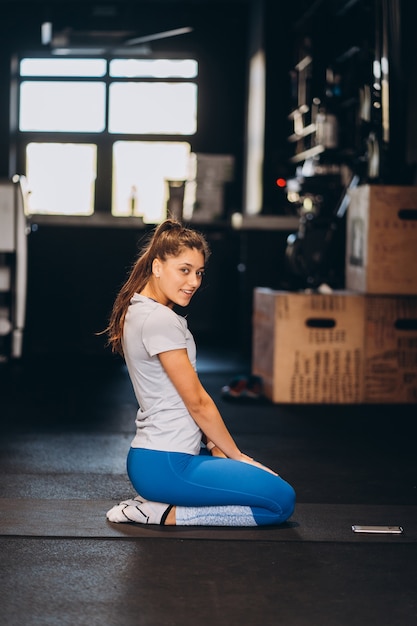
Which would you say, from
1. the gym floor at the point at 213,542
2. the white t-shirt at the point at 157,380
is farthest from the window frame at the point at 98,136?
the white t-shirt at the point at 157,380

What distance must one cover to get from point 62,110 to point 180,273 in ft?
27.6

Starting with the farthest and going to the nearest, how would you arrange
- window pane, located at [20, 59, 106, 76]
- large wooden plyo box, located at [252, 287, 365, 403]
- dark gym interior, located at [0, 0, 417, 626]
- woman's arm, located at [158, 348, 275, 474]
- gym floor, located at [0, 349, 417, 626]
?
1. window pane, located at [20, 59, 106, 76]
2. large wooden plyo box, located at [252, 287, 365, 403]
3. woman's arm, located at [158, 348, 275, 474]
4. dark gym interior, located at [0, 0, 417, 626]
5. gym floor, located at [0, 349, 417, 626]

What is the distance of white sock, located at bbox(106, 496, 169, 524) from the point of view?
272cm

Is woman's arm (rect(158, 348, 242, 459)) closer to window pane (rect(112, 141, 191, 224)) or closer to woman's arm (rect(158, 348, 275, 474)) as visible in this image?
woman's arm (rect(158, 348, 275, 474))

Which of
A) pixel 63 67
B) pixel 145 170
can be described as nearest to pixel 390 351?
pixel 145 170

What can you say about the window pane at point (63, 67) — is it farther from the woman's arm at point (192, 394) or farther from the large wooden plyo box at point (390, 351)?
the woman's arm at point (192, 394)

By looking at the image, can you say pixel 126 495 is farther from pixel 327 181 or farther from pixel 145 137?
pixel 145 137

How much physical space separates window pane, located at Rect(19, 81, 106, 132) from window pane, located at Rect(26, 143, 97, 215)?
0.67ft

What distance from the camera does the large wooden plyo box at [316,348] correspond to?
5059mm

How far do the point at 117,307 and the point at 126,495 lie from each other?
64 centimetres

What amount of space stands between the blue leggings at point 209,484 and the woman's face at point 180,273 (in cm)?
43

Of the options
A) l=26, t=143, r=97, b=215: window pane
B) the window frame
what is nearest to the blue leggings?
the window frame

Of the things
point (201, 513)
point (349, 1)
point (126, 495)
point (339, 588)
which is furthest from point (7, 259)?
point (339, 588)

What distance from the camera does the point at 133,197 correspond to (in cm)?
887
